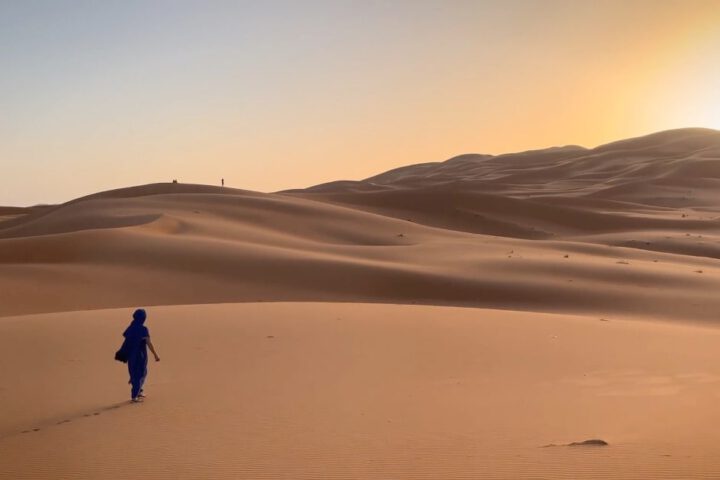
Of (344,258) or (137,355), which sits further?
(344,258)

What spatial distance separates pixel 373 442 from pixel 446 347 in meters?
4.24

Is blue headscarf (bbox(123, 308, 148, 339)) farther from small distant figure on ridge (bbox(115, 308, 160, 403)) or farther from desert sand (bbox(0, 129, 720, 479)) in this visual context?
desert sand (bbox(0, 129, 720, 479))

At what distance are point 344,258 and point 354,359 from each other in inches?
477

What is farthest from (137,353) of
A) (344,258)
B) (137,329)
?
(344,258)

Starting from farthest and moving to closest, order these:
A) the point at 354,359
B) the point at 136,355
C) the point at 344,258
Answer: the point at 344,258
the point at 354,359
the point at 136,355

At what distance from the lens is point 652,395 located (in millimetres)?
6824

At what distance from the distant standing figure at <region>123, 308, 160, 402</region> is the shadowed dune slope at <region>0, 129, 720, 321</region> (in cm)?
872

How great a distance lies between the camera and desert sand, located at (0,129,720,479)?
516 cm

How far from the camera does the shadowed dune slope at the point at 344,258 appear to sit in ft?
53.6

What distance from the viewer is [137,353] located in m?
6.79

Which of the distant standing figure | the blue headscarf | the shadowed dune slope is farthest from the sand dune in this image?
the shadowed dune slope

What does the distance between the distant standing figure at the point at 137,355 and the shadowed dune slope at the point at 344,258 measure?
8.72m

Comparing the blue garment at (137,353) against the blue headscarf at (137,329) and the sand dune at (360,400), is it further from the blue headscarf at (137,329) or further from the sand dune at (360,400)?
the sand dune at (360,400)

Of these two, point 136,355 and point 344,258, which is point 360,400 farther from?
point 344,258
